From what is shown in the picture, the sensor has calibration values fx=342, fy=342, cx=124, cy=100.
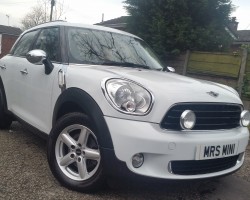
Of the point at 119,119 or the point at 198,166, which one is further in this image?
the point at 198,166

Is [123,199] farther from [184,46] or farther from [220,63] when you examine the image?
[184,46]

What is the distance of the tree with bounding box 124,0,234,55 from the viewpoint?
10023mm

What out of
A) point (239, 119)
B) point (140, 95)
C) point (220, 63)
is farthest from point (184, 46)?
point (140, 95)

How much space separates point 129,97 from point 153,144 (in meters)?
0.42

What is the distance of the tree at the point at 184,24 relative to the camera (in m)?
10.0

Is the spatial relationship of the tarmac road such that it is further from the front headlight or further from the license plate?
the front headlight

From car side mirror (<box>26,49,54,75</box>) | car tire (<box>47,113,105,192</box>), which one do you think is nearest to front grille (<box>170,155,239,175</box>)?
car tire (<box>47,113,105,192</box>)

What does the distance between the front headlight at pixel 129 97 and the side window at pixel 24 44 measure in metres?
2.19

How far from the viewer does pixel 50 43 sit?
3.99 m

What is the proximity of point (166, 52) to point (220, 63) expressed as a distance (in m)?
1.91

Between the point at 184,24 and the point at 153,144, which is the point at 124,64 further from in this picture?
the point at 184,24

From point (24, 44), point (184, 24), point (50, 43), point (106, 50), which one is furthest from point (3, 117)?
point (184, 24)

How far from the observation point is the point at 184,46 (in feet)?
33.3

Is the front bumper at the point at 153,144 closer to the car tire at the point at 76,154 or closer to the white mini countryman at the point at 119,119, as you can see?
the white mini countryman at the point at 119,119
